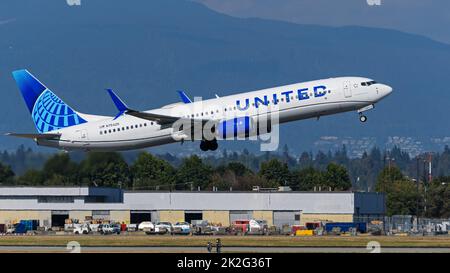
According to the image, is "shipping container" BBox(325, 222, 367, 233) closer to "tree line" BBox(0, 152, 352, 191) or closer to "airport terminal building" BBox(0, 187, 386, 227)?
"airport terminal building" BBox(0, 187, 386, 227)

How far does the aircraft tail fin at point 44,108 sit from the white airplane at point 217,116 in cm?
177

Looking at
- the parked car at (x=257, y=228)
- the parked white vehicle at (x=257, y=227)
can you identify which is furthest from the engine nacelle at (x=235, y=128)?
the parked white vehicle at (x=257, y=227)

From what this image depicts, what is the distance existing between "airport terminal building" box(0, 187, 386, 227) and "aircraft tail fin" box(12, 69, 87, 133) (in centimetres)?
3115

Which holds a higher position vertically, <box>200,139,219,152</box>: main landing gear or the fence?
<box>200,139,219,152</box>: main landing gear

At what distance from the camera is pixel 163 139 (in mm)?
75500

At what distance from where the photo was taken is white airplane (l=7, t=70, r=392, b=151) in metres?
70.4

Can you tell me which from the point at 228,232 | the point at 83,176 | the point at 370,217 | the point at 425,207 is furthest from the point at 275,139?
the point at 425,207

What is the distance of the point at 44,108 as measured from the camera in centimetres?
8762

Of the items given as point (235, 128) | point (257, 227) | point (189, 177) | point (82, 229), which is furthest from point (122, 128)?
point (189, 177)

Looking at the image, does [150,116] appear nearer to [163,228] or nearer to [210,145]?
[210,145]

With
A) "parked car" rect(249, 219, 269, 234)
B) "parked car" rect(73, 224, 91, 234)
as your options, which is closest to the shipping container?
"parked car" rect(249, 219, 269, 234)

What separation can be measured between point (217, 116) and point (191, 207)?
51.6m
